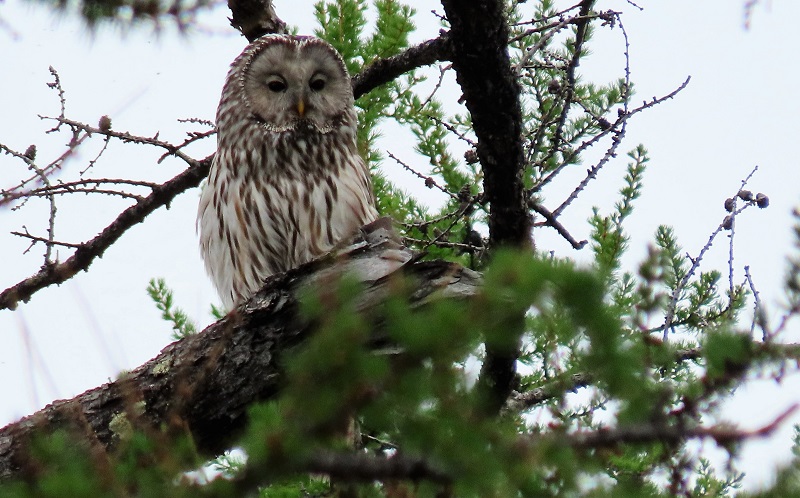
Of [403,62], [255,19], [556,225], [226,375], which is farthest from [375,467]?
[255,19]

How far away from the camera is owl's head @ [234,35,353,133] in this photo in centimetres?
486

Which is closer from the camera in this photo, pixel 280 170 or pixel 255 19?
pixel 280 170

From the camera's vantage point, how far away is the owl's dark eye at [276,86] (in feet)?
16.3

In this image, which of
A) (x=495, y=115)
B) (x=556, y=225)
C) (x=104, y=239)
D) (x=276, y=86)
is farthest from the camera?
(x=276, y=86)

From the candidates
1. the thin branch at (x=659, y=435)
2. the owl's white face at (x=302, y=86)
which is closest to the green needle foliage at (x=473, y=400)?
the thin branch at (x=659, y=435)

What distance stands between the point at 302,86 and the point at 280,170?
504 mm

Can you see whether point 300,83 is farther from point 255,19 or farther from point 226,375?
point 226,375

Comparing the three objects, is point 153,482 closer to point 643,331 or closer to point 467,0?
point 643,331

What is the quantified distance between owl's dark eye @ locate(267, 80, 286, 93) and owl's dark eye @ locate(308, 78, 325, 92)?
149mm

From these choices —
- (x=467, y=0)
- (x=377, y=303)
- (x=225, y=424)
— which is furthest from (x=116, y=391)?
(x=467, y=0)

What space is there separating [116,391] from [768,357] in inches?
98.4

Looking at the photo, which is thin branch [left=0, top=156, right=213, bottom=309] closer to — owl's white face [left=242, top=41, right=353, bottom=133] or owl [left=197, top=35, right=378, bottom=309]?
owl [left=197, top=35, right=378, bottom=309]

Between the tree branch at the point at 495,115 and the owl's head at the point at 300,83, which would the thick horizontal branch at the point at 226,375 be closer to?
the tree branch at the point at 495,115

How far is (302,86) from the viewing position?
191 inches
